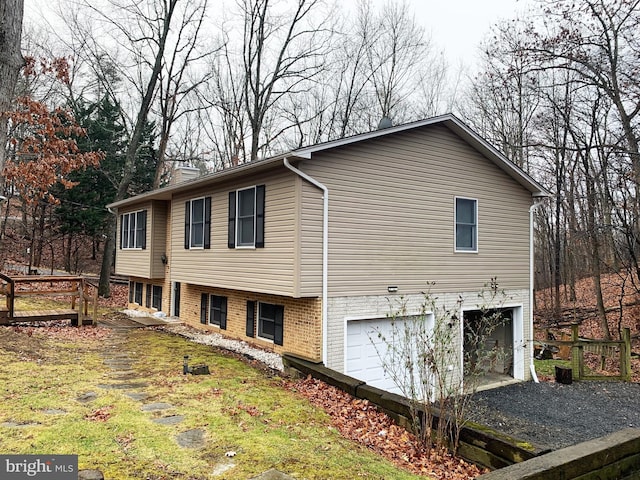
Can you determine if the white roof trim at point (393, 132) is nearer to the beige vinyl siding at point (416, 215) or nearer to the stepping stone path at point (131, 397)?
the beige vinyl siding at point (416, 215)

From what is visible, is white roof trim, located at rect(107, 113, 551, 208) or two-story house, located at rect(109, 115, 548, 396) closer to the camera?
white roof trim, located at rect(107, 113, 551, 208)

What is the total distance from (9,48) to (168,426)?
682 centimetres

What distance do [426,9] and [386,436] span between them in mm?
24873

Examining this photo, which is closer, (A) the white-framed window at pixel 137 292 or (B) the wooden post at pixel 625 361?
(B) the wooden post at pixel 625 361

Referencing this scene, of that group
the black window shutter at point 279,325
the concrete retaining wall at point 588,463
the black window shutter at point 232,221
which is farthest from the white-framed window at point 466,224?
the concrete retaining wall at point 588,463

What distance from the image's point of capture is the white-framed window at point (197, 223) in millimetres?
12206

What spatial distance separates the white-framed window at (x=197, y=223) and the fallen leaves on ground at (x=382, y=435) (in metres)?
5.63

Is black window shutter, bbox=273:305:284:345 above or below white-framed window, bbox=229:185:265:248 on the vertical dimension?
below

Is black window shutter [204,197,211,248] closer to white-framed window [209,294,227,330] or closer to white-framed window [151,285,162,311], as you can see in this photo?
white-framed window [209,294,227,330]

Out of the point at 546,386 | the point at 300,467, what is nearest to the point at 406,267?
the point at 546,386

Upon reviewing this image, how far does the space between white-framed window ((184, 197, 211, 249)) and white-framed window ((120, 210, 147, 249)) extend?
10.0ft

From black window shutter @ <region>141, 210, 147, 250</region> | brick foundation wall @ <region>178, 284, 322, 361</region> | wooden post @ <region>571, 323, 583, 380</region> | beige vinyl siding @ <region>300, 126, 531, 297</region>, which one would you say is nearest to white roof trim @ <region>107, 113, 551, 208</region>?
beige vinyl siding @ <region>300, 126, 531, 297</region>

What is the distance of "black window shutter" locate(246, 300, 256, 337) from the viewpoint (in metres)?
11.3

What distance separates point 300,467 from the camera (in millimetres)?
4539
